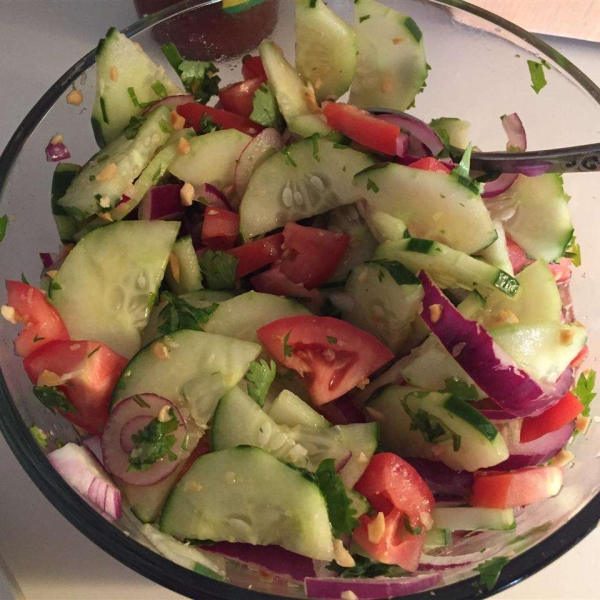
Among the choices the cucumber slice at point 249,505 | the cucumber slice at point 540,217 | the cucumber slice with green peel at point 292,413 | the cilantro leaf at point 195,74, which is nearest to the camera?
the cucumber slice at point 249,505

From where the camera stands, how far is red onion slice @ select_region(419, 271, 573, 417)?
0.96 m

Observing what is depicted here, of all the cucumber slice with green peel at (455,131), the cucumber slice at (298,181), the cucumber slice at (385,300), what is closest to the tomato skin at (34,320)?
the cucumber slice at (298,181)

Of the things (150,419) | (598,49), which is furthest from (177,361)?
(598,49)

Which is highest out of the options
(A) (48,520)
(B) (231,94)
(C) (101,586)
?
(B) (231,94)

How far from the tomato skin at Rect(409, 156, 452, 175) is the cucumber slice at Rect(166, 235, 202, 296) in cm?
40

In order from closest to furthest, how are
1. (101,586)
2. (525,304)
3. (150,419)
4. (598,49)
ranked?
(150,419), (525,304), (101,586), (598,49)

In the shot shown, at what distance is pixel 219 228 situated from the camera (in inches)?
45.9

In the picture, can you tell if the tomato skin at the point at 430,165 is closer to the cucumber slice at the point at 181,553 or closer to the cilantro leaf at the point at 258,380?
the cilantro leaf at the point at 258,380

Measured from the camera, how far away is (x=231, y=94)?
1279mm

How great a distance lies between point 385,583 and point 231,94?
90 centimetres

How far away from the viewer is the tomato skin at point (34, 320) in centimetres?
103

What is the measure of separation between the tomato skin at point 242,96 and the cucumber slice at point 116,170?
14 centimetres

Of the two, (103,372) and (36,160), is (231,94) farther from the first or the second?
(103,372)

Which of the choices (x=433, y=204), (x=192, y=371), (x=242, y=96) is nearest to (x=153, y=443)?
(x=192, y=371)
